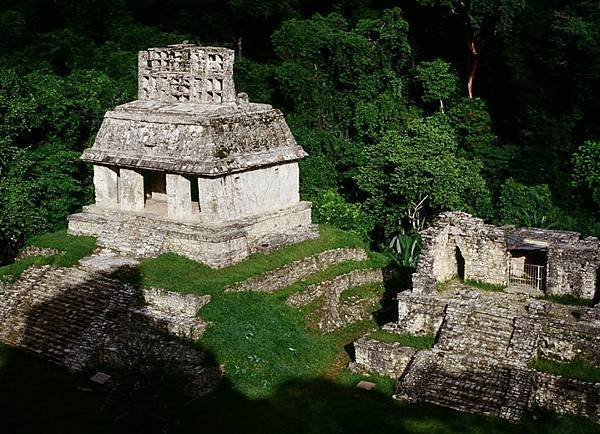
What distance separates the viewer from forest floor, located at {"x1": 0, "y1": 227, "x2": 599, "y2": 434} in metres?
13.8

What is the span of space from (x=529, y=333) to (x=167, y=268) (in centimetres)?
698

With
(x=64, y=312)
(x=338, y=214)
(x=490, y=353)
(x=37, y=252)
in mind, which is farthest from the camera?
(x=338, y=214)

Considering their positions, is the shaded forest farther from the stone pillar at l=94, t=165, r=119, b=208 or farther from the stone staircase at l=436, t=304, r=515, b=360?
the stone staircase at l=436, t=304, r=515, b=360

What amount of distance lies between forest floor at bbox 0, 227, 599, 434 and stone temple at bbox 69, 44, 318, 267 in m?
0.73

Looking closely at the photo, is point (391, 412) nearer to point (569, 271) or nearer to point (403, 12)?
point (569, 271)

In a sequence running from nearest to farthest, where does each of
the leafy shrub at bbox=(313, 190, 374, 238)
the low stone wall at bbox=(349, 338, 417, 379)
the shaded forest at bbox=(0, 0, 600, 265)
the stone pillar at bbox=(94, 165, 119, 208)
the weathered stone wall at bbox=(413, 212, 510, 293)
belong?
the low stone wall at bbox=(349, 338, 417, 379) → the weathered stone wall at bbox=(413, 212, 510, 293) → the stone pillar at bbox=(94, 165, 119, 208) → the shaded forest at bbox=(0, 0, 600, 265) → the leafy shrub at bbox=(313, 190, 374, 238)

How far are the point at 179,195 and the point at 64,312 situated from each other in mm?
3385

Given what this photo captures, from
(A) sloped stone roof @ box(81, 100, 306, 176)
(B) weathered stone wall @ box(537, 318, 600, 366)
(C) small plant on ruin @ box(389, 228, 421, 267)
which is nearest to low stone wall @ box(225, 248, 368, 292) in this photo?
(A) sloped stone roof @ box(81, 100, 306, 176)

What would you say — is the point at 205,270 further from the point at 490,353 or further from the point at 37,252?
the point at 490,353

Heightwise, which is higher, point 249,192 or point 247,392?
point 249,192

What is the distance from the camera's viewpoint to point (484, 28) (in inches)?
1232

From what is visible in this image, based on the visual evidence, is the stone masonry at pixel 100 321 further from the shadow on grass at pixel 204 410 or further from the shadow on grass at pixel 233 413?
the shadow on grass at pixel 233 413

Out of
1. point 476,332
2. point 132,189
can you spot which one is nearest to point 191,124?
point 132,189

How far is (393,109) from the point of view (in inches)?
1139
